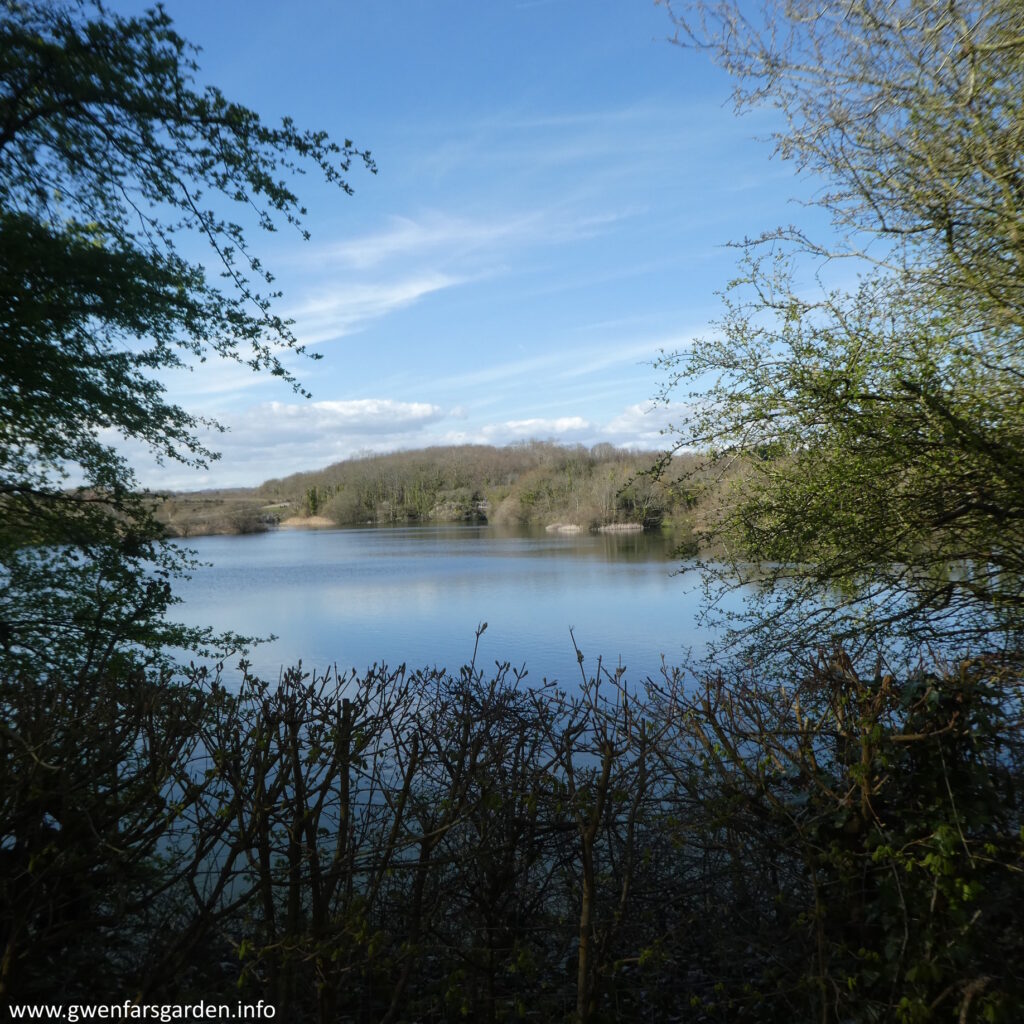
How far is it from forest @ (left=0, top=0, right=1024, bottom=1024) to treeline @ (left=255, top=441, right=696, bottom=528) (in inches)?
1861

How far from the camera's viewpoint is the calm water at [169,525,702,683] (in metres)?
15.1

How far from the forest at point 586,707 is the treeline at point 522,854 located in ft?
0.07

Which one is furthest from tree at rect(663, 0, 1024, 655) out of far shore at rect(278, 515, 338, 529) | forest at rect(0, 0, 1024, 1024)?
far shore at rect(278, 515, 338, 529)

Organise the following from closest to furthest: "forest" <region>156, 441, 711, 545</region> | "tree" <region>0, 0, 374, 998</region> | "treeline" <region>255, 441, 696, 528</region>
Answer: "tree" <region>0, 0, 374, 998</region> < "forest" <region>156, 441, 711, 545</region> < "treeline" <region>255, 441, 696, 528</region>

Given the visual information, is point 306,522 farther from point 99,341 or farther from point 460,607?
point 99,341

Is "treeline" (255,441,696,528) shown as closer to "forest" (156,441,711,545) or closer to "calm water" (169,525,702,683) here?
"forest" (156,441,711,545)

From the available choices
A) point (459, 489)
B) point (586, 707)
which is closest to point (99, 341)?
point (586, 707)

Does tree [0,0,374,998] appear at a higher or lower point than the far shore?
higher

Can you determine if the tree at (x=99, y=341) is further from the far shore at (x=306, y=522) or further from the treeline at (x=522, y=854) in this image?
the far shore at (x=306, y=522)

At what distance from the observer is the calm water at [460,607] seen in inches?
596

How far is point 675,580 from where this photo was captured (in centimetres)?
2572

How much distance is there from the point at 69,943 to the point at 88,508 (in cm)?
616

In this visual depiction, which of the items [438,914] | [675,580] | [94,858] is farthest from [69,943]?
[675,580]

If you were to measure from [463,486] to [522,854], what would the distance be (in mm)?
88162
